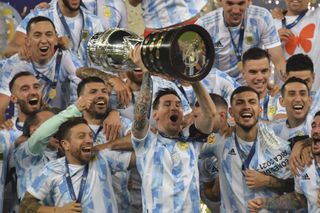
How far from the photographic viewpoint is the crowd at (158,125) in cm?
570

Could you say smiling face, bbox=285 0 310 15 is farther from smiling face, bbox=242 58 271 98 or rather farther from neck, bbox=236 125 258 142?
neck, bbox=236 125 258 142

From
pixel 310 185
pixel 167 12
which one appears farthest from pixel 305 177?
pixel 167 12

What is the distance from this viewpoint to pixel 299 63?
6.60 metres

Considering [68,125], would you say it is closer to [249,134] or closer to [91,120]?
[91,120]

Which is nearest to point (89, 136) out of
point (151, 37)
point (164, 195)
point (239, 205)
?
point (164, 195)

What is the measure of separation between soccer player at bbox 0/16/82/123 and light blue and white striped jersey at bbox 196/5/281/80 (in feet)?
3.73

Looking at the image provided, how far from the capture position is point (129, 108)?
648 centimetres

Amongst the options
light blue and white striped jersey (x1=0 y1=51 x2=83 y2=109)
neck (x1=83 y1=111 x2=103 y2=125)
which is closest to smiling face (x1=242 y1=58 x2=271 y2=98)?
neck (x1=83 y1=111 x2=103 y2=125)

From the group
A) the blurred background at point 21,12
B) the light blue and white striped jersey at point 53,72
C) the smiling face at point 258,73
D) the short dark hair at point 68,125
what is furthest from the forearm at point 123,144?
the blurred background at point 21,12

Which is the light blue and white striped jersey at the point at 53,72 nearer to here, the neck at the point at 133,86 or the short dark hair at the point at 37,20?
the short dark hair at the point at 37,20

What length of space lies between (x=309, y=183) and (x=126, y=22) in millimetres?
2555

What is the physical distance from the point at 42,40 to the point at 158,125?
4.16 feet

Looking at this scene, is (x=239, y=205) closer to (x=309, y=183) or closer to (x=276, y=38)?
(x=309, y=183)

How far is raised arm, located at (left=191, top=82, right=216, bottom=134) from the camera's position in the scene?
4977mm
